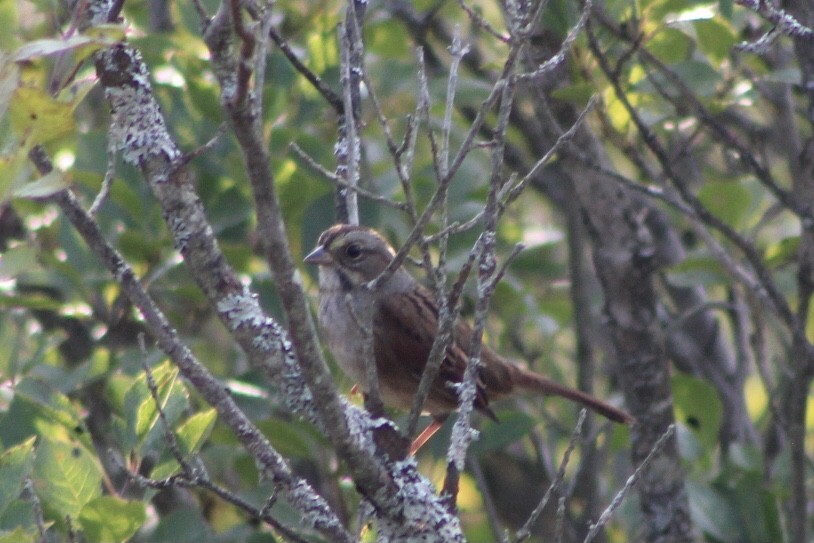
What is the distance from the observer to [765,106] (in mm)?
4652

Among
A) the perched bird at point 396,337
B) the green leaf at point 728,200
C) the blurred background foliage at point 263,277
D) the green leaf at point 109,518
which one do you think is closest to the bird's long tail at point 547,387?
the perched bird at point 396,337

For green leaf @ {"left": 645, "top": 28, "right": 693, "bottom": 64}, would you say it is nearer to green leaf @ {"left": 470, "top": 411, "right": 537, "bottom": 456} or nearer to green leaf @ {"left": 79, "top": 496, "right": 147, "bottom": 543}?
green leaf @ {"left": 470, "top": 411, "right": 537, "bottom": 456}

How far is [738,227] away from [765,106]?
37.5 inches

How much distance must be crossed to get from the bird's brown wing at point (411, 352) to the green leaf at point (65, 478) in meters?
1.66

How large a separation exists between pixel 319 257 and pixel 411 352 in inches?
24.9

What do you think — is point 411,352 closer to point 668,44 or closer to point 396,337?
point 396,337

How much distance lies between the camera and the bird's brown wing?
13.8ft

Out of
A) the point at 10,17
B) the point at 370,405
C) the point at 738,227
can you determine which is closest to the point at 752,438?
the point at 738,227

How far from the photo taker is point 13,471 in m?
2.40

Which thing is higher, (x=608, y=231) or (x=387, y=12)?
(x=387, y=12)

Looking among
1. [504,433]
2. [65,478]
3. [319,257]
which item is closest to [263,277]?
[319,257]

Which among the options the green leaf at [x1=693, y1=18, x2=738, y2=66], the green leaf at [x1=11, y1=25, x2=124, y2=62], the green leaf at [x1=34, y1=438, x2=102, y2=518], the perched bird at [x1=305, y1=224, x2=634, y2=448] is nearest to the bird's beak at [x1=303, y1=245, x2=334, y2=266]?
the perched bird at [x1=305, y1=224, x2=634, y2=448]

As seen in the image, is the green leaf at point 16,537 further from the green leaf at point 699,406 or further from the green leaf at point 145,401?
the green leaf at point 699,406

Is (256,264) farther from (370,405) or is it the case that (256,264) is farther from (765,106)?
(765,106)
